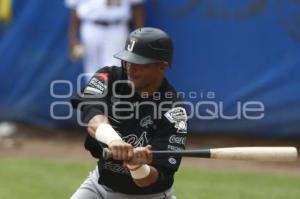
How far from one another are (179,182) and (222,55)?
221 centimetres

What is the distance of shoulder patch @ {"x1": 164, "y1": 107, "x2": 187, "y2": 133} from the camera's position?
446 centimetres

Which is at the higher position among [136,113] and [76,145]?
[136,113]

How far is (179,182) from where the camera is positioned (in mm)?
7898

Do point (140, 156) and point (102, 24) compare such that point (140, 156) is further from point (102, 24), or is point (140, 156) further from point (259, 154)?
point (102, 24)

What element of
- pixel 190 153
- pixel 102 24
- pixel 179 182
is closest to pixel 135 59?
pixel 190 153

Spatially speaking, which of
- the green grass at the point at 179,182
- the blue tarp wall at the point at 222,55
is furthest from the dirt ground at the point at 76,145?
the green grass at the point at 179,182

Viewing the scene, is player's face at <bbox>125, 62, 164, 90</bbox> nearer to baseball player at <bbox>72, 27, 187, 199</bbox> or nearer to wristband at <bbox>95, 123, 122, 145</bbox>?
baseball player at <bbox>72, 27, 187, 199</bbox>

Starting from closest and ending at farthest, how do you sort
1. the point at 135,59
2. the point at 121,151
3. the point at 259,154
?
the point at 121,151 → the point at 259,154 → the point at 135,59

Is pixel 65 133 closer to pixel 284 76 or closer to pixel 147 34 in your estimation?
pixel 284 76

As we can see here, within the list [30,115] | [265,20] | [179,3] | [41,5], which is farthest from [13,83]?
[265,20]

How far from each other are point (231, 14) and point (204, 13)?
0.32 metres

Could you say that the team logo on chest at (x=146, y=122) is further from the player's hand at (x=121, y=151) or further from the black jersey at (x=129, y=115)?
the player's hand at (x=121, y=151)

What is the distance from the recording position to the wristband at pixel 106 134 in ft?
13.4

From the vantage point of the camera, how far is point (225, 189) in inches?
300
